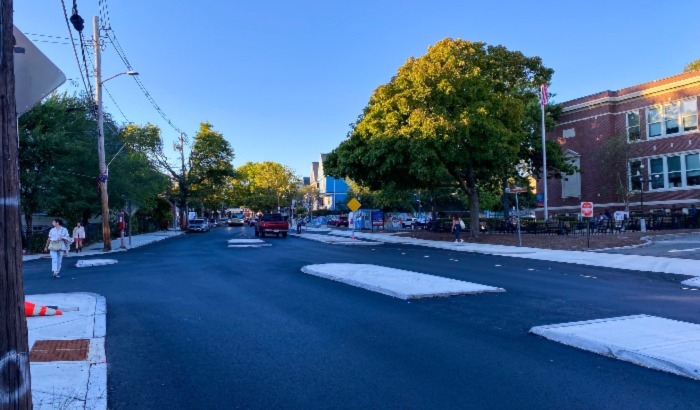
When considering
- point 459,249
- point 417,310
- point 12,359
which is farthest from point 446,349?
point 459,249

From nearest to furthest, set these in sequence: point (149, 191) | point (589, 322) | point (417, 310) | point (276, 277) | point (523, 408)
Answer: point (523, 408), point (589, 322), point (417, 310), point (276, 277), point (149, 191)

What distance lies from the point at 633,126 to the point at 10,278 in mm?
44692

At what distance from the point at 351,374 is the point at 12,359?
10.4 ft

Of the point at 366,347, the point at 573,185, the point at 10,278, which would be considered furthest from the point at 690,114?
the point at 10,278

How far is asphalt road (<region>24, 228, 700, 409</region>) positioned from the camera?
4.83 meters

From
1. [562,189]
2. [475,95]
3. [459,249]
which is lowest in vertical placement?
[459,249]

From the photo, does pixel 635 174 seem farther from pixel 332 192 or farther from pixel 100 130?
pixel 332 192

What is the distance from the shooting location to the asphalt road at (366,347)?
15.8 feet

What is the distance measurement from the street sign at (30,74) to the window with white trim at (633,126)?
4298 cm

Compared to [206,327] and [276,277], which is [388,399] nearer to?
[206,327]

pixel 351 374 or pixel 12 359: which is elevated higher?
pixel 12 359

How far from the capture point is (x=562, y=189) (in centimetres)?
4603

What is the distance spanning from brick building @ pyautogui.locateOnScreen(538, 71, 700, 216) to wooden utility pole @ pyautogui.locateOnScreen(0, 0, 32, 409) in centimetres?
4034

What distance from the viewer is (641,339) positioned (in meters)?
6.47
